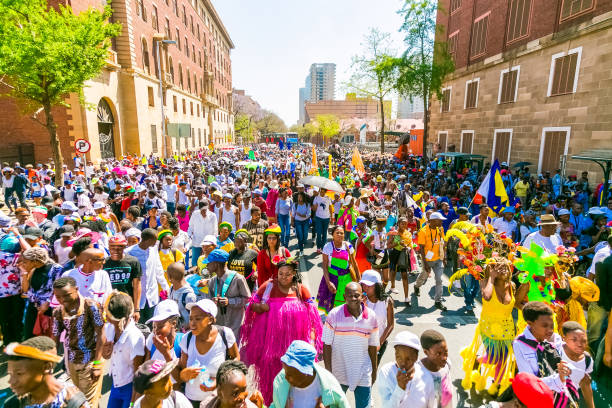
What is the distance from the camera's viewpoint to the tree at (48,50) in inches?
470

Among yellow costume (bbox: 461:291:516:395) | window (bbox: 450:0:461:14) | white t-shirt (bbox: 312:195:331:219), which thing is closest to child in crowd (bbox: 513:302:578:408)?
yellow costume (bbox: 461:291:516:395)

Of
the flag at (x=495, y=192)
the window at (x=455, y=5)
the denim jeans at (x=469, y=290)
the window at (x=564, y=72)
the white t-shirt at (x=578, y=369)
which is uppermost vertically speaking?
the window at (x=455, y=5)

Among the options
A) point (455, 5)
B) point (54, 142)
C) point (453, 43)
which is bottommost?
point (54, 142)

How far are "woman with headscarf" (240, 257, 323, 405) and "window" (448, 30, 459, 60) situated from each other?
26627 millimetres

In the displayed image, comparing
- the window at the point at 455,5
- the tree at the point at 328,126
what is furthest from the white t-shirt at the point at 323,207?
the tree at the point at 328,126

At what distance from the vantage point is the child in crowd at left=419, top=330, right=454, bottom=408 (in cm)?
265

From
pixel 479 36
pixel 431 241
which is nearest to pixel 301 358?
pixel 431 241

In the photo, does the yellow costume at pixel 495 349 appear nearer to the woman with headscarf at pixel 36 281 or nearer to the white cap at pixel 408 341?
the white cap at pixel 408 341

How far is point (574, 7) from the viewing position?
1426cm

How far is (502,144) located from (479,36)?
→ 304 inches

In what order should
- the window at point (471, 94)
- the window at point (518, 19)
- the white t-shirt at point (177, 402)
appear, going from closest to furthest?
the white t-shirt at point (177, 402) → the window at point (518, 19) → the window at point (471, 94)

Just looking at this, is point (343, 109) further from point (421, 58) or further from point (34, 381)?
point (34, 381)

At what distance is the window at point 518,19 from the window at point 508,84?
5.37 ft

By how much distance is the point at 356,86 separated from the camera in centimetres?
3130
